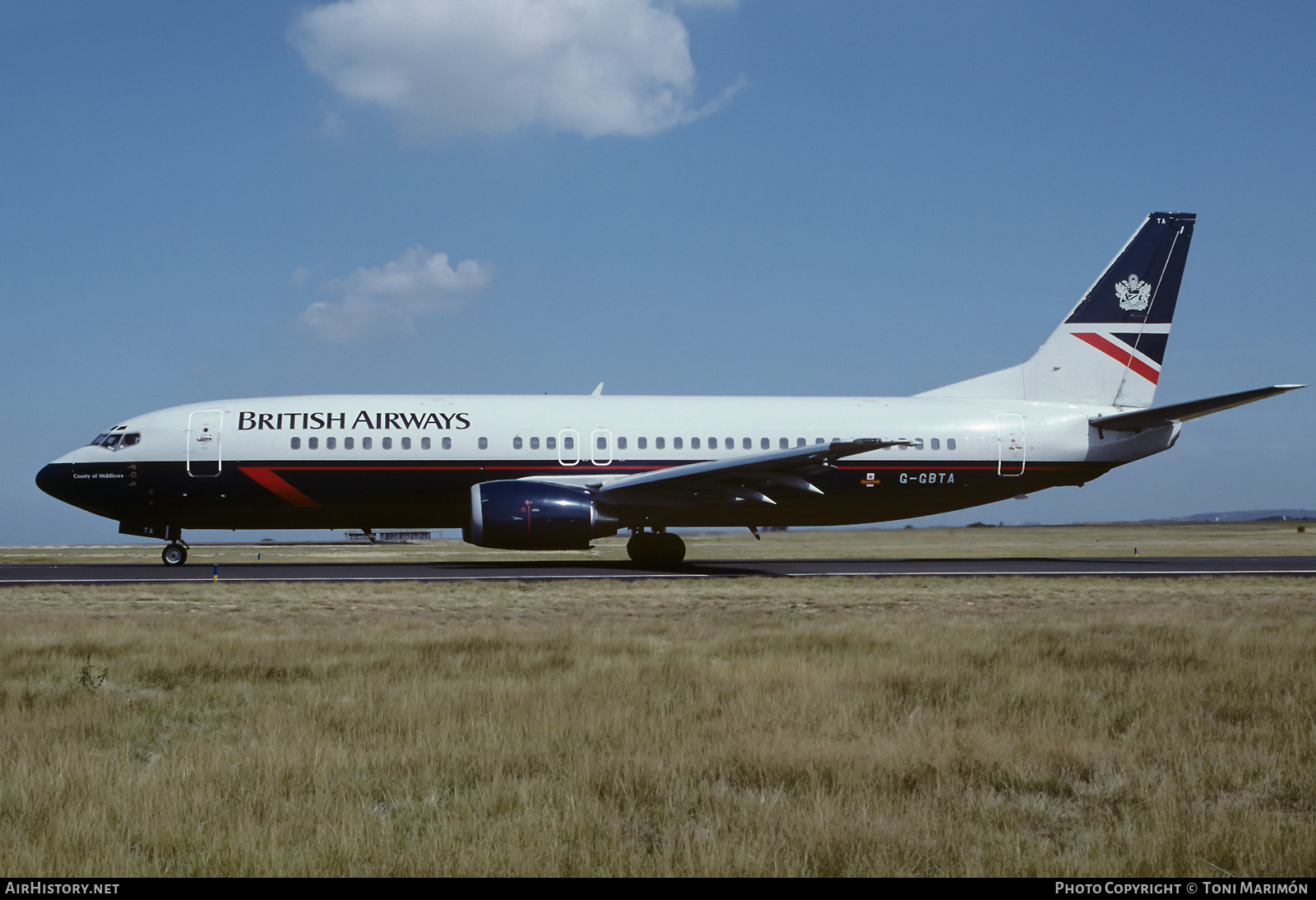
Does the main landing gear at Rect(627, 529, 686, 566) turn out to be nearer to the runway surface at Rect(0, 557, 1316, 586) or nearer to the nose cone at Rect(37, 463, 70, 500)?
the runway surface at Rect(0, 557, 1316, 586)

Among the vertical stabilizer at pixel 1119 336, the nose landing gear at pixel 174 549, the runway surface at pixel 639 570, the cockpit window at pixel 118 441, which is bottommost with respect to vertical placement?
the runway surface at pixel 639 570

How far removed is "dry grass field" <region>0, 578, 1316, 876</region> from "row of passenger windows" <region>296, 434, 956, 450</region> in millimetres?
10572

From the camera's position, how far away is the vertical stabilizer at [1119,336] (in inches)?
1080

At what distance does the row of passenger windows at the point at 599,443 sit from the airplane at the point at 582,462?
45mm

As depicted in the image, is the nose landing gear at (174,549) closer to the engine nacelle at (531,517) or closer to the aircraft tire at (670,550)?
the engine nacelle at (531,517)

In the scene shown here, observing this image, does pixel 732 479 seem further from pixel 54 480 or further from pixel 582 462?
pixel 54 480

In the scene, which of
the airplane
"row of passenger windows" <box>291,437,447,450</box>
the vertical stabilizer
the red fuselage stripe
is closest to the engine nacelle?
the airplane

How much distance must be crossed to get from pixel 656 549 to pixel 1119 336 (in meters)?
15.1

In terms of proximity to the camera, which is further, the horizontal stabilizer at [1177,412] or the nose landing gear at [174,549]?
the nose landing gear at [174,549]

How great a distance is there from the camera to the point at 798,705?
7.38 meters

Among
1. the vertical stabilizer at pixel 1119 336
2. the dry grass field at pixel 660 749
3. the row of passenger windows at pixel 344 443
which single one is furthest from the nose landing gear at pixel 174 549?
the vertical stabilizer at pixel 1119 336

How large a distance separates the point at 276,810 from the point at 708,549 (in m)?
33.3

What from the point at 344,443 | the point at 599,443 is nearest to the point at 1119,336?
the point at 599,443
